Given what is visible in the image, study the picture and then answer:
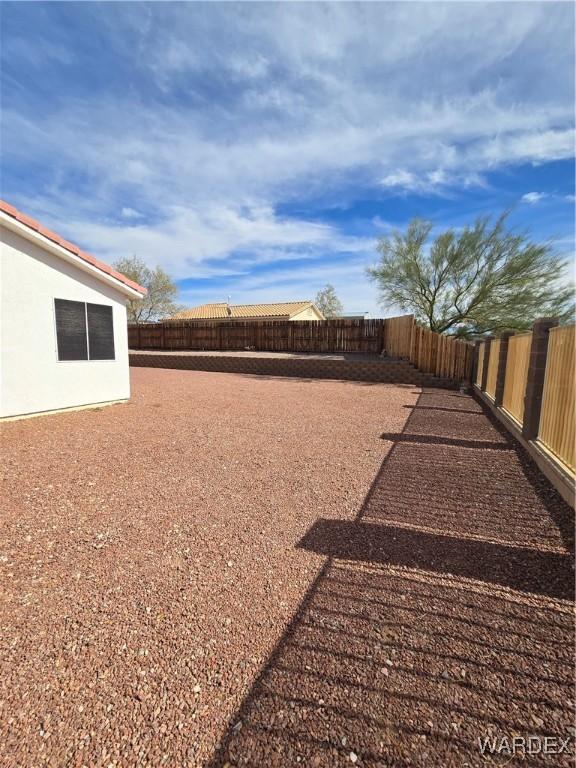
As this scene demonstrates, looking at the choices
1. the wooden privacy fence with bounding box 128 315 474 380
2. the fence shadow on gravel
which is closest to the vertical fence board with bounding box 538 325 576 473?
the fence shadow on gravel

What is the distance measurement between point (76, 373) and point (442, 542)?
694 cm

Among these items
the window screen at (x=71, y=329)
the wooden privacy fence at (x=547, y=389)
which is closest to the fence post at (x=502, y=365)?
the wooden privacy fence at (x=547, y=389)

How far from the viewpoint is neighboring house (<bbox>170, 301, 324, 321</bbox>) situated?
27.4 meters

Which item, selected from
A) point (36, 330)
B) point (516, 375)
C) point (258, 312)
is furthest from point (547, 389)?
point (258, 312)

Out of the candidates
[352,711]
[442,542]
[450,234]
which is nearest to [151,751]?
[352,711]

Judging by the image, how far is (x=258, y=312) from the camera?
28641 millimetres

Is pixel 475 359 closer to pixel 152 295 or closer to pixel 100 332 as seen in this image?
pixel 100 332

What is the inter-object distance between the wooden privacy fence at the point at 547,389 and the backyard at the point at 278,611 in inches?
19.4

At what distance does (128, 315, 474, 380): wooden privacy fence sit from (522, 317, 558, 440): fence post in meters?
6.48

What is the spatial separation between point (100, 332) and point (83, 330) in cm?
37

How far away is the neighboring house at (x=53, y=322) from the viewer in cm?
582

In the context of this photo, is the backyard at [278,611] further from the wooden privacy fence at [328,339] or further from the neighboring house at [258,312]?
the neighboring house at [258,312]

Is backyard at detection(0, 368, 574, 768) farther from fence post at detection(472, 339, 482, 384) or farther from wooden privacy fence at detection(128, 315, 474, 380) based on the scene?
wooden privacy fence at detection(128, 315, 474, 380)

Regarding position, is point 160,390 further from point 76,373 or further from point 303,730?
point 303,730
